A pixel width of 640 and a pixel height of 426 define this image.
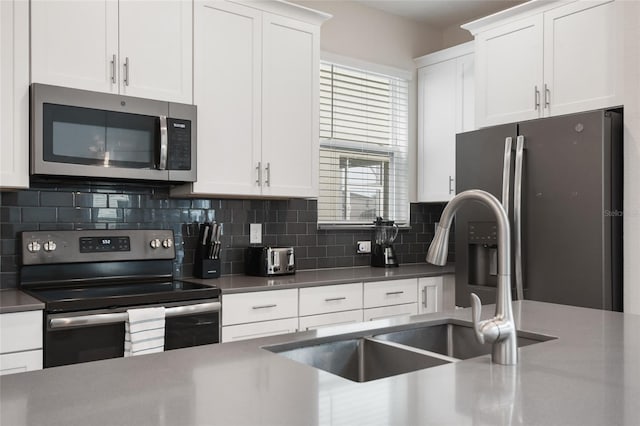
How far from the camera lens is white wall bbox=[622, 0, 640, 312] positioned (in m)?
2.81

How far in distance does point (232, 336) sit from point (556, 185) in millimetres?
1896

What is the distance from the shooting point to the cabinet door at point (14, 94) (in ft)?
7.90

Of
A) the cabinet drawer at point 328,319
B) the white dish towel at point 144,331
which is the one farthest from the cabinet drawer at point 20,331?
the cabinet drawer at point 328,319

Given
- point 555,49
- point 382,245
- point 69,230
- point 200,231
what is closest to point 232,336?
point 200,231

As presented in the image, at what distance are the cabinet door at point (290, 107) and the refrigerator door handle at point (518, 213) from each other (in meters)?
1.17

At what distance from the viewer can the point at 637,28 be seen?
9.29 feet

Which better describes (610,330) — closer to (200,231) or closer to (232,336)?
(232,336)

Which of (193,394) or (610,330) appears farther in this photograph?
(610,330)

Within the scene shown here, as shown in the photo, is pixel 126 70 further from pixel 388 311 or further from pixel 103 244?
pixel 388 311

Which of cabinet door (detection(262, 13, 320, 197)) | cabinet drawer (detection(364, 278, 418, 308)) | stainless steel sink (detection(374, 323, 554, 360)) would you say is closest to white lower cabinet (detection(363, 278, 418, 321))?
cabinet drawer (detection(364, 278, 418, 308))

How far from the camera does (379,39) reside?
4.30m

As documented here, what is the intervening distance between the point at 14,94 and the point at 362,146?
2425 millimetres

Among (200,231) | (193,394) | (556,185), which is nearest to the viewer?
(193,394)

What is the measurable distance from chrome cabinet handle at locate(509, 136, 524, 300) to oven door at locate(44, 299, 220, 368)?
172 centimetres
